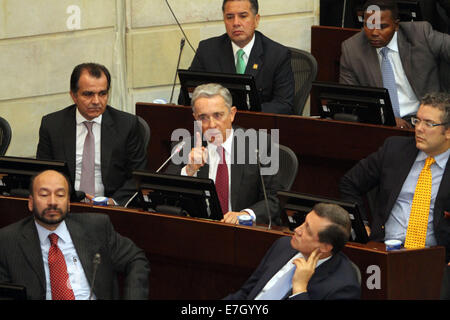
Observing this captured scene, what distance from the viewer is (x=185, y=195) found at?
4.13 m

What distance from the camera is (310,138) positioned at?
5.22 m

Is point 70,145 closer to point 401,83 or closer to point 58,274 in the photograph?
point 58,274

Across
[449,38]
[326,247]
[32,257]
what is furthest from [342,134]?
[32,257]

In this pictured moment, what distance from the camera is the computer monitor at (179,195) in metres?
4.09

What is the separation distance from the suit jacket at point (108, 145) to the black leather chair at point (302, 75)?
128 centimetres

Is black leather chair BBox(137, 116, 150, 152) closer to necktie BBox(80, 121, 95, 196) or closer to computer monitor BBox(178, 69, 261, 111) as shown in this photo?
necktie BBox(80, 121, 95, 196)

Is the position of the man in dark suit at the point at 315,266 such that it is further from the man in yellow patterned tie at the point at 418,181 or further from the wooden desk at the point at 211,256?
the man in yellow patterned tie at the point at 418,181

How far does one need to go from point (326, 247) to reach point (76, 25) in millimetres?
3112

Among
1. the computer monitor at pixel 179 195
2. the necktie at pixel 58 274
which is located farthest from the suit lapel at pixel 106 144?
the necktie at pixel 58 274

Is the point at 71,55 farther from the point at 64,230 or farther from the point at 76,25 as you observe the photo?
the point at 64,230

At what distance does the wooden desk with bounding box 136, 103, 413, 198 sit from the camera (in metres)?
5.07

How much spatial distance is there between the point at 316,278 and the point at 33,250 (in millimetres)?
1129
